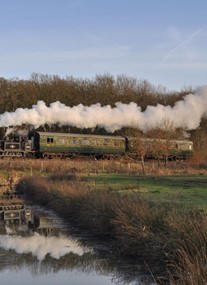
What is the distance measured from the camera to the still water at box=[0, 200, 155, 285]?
13.5 meters

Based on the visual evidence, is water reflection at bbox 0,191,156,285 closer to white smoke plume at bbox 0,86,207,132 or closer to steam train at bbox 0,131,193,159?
white smoke plume at bbox 0,86,207,132

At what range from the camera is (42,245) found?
60.2 ft

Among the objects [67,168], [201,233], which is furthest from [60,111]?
[201,233]

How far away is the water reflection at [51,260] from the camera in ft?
44.5

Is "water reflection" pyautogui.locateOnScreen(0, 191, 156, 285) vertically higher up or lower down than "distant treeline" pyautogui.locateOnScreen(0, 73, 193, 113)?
lower down

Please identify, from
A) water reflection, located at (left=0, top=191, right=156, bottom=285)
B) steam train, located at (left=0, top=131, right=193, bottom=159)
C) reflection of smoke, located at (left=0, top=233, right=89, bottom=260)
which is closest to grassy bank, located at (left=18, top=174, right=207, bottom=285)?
water reflection, located at (left=0, top=191, right=156, bottom=285)

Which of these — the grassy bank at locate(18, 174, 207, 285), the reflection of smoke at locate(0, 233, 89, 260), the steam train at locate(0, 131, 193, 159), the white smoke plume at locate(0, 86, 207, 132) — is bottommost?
the reflection of smoke at locate(0, 233, 89, 260)

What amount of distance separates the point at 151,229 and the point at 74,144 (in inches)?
1831

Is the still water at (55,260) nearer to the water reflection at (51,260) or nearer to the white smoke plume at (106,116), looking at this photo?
the water reflection at (51,260)

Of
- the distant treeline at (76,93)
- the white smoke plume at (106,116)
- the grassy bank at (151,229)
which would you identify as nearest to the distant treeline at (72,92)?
the distant treeline at (76,93)

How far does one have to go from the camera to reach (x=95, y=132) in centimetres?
6956

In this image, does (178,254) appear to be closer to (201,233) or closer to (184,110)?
(201,233)

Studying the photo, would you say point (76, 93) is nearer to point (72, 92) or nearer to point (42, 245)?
point (72, 92)

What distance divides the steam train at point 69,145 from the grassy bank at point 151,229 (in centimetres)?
3300
